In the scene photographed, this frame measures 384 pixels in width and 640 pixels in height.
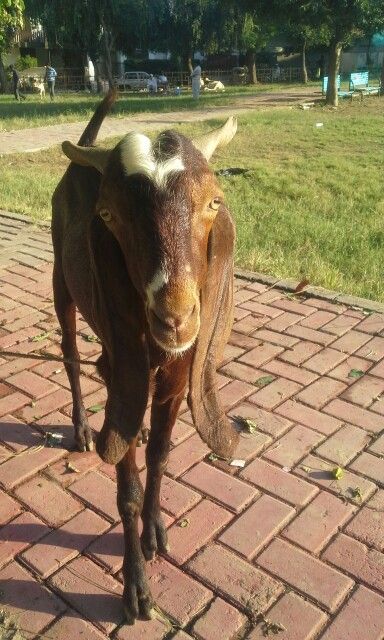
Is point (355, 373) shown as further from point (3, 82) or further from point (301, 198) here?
point (3, 82)

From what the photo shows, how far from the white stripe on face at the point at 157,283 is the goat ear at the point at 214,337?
27 cm

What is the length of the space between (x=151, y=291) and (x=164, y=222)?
7.9 inches

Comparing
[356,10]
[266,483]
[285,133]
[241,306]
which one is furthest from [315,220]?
[356,10]

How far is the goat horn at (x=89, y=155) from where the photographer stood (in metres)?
2.07

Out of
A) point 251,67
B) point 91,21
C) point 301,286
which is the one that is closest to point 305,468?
point 301,286

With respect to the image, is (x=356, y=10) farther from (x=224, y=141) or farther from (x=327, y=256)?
(x=224, y=141)

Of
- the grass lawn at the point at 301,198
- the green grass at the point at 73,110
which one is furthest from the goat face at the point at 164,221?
the green grass at the point at 73,110

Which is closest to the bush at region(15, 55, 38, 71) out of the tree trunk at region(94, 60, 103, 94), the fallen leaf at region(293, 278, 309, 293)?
the tree trunk at region(94, 60, 103, 94)

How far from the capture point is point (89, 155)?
83.4 inches

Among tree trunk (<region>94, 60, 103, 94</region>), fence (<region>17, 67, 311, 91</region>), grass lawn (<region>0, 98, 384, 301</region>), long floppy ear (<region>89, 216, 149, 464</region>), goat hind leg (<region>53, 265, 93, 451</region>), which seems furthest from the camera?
fence (<region>17, 67, 311, 91</region>)

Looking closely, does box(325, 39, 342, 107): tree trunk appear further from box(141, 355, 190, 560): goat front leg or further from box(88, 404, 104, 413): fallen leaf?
box(141, 355, 190, 560): goat front leg

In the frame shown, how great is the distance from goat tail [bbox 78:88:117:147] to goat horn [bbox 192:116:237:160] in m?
0.83

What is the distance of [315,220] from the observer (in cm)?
799

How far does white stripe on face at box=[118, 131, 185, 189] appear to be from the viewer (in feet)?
5.74
